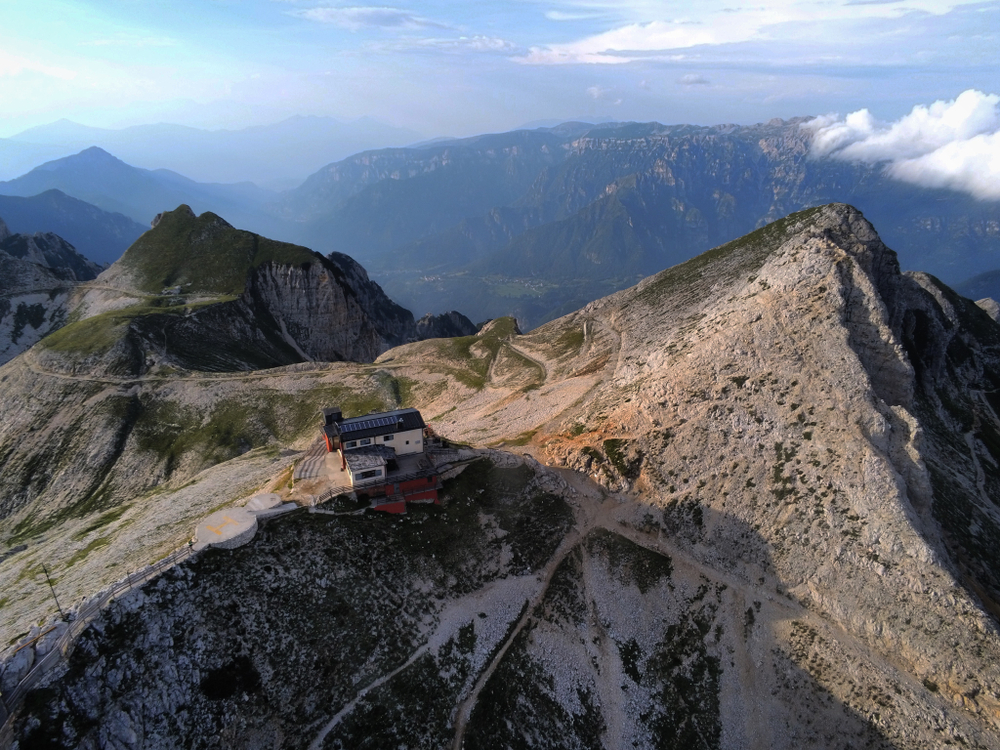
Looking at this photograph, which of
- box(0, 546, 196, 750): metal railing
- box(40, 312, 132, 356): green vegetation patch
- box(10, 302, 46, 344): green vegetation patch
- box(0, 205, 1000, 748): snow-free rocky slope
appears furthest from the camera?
box(10, 302, 46, 344): green vegetation patch

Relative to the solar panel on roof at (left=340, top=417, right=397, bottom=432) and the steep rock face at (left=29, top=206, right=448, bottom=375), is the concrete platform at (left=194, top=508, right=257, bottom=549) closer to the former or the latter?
the solar panel on roof at (left=340, top=417, right=397, bottom=432)

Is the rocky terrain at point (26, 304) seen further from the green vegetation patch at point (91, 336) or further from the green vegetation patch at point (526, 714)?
the green vegetation patch at point (526, 714)

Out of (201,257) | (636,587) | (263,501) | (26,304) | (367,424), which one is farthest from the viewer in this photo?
(201,257)

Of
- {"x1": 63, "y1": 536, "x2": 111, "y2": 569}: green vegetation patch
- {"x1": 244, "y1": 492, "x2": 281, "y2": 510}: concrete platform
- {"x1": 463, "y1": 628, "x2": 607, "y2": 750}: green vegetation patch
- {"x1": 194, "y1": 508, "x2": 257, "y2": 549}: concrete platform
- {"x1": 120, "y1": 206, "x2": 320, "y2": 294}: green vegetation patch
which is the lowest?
{"x1": 63, "y1": 536, "x2": 111, "y2": 569}: green vegetation patch

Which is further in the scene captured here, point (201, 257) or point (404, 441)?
point (201, 257)

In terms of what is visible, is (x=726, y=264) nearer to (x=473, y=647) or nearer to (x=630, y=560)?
(x=630, y=560)

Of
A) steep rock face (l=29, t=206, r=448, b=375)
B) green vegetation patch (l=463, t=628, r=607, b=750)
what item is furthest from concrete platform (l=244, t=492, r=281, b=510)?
steep rock face (l=29, t=206, r=448, b=375)

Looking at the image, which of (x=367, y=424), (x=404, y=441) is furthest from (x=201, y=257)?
(x=404, y=441)

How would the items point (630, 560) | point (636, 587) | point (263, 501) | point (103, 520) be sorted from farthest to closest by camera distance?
1. point (103, 520)
2. point (630, 560)
3. point (636, 587)
4. point (263, 501)

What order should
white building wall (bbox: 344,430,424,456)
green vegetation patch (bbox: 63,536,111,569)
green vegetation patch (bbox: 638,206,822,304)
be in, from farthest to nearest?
green vegetation patch (bbox: 638,206,822,304)
green vegetation patch (bbox: 63,536,111,569)
white building wall (bbox: 344,430,424,456)
